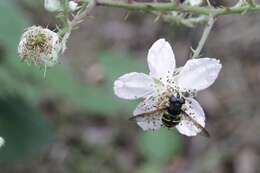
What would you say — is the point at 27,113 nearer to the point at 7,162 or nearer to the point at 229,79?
the point at 7,162

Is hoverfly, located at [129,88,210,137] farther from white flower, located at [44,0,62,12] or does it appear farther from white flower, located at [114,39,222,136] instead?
white flower, located at [44,0,62,12]

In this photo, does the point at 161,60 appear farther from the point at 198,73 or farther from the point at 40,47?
the point at 40,47

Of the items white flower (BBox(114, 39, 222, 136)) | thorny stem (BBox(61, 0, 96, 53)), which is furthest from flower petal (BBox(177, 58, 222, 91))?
thorny stem (BBox(61, 0, 96, 53))

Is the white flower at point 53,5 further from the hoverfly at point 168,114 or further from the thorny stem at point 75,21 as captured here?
the hoverfly at point 168,114

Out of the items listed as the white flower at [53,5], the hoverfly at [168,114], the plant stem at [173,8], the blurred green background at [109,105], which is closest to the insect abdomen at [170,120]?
the hoverfly at [168,114]

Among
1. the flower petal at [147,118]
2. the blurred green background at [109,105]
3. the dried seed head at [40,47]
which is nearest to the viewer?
the dried seed head at [40,47]

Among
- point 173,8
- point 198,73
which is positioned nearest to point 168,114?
point 198,73
